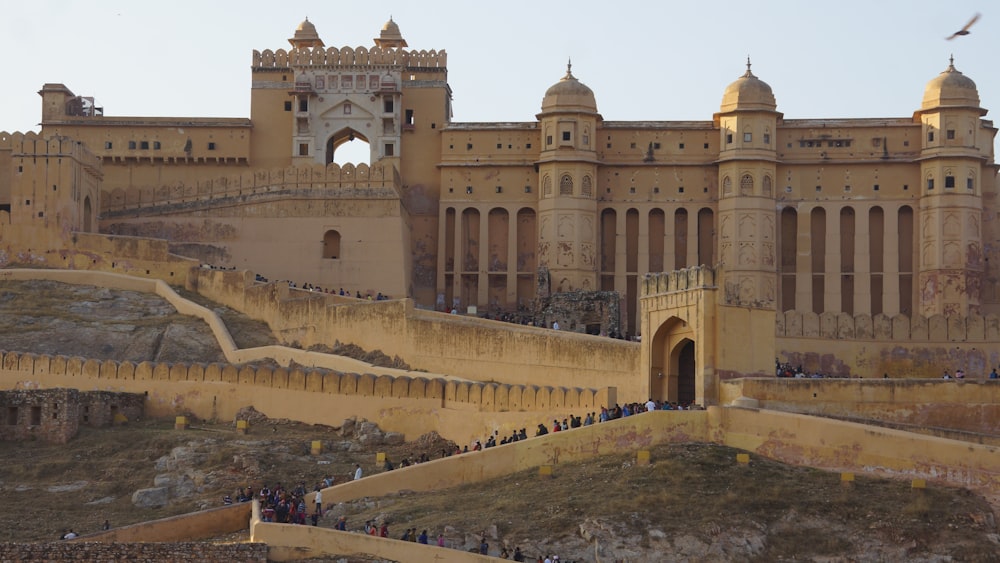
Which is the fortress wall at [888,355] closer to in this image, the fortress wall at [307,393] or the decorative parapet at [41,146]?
the fortress wall at [307,393]

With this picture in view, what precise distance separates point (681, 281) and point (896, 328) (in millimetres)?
9040

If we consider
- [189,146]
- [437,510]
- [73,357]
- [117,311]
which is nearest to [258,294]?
[117,311]

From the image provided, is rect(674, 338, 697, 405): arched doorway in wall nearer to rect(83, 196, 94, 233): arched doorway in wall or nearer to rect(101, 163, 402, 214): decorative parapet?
rect(101, 163, 402, 214): decorative parapet

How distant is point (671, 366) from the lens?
126 feet

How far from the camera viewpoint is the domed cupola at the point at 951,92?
183 feet

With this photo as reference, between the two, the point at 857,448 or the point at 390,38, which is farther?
the point at 390,38

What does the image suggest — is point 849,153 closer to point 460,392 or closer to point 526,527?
point 460,392

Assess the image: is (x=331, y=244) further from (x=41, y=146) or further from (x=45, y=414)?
(x=45, y=414)

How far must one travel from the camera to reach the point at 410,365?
1778 inches

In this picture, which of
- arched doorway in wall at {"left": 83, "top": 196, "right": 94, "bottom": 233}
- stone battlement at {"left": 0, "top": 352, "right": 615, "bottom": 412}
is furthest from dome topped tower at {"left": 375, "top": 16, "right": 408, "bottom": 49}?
stone battlement at {"left": 0, "top": 352, "right": 615, "bottom": 412}

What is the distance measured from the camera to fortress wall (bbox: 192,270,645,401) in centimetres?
4062

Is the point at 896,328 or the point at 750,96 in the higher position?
the point at 750,96

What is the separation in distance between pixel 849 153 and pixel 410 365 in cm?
1861

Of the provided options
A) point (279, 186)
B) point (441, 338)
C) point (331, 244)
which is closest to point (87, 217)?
point (279, 186)
